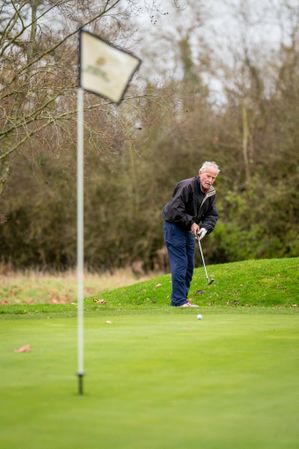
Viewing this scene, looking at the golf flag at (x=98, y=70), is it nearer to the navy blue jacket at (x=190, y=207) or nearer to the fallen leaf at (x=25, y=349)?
the fallen leaf at (x=25, y=349)

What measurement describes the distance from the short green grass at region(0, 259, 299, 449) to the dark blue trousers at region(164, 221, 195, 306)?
2.32m

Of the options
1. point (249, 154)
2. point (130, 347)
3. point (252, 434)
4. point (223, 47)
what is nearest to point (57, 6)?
point (130, 347)

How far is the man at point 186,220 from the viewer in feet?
39.7

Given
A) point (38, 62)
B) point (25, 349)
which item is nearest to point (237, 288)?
point (38, 62)

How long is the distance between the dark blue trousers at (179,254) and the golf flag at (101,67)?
669cm

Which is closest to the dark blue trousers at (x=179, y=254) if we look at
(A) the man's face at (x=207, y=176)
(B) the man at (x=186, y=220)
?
(B) the man at (x=186, y=220)

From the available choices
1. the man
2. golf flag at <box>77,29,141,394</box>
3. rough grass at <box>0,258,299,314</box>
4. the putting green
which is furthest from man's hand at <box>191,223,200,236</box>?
golf flag at <box>77,29,141,394</box>

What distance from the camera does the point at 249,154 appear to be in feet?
97.5

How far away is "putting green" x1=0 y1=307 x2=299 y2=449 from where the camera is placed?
428cm

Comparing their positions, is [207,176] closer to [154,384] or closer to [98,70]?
[98,70]

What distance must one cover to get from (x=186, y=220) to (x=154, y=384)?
657 cm

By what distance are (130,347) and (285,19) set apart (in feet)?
89.9

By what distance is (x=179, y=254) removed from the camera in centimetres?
1246

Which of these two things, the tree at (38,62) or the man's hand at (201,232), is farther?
the tree at (38,62)
